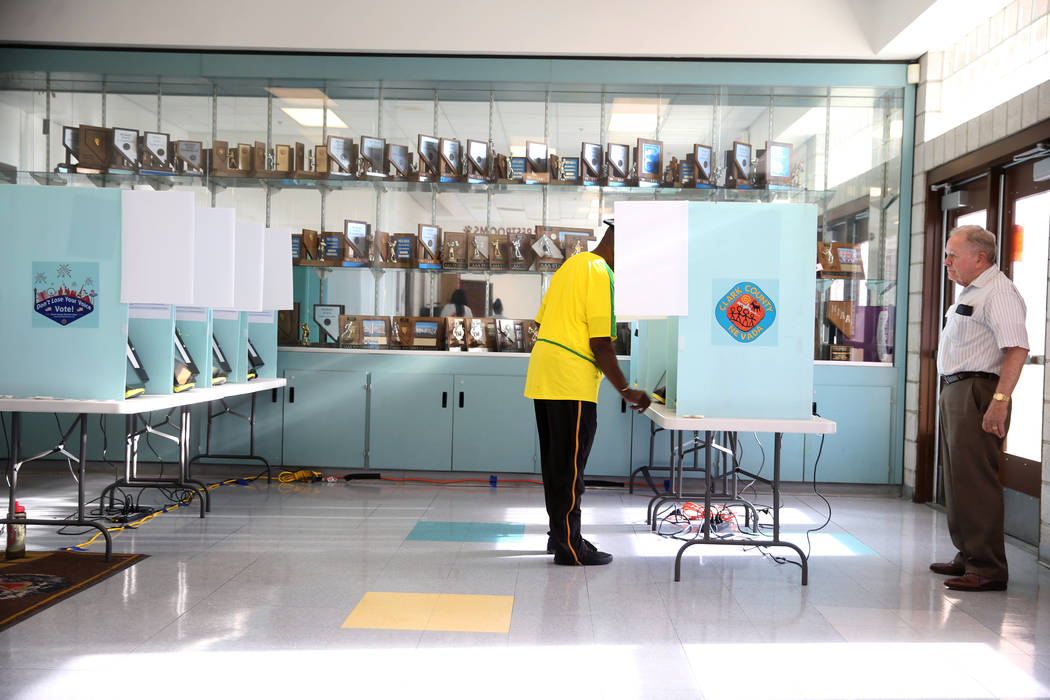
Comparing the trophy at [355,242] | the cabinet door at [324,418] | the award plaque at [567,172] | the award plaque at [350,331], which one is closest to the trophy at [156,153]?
the trophy at [355,242]

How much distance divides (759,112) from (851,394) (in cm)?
231

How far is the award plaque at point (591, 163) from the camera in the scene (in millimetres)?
6734

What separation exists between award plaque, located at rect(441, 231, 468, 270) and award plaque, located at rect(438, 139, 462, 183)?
0.45 m

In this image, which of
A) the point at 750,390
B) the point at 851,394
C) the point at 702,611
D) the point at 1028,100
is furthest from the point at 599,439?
the point at 1028,100

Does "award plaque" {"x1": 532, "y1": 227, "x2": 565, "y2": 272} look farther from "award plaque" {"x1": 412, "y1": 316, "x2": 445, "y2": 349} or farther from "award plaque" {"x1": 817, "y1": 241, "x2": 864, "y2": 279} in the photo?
"award plaque" {"x1": 817, "y1": 241, "x2": 864, "y2": 279}

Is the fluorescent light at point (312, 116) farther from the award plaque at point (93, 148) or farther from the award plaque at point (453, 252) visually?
the award plaque at point (93, 148)

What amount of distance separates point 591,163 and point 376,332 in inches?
85.7

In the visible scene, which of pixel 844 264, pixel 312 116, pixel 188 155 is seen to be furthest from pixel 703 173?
pixel 188 155

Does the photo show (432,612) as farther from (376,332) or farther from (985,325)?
(376,332)

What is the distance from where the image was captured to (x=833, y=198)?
663 cm

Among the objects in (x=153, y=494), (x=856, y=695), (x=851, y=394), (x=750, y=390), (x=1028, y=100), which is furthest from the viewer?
(x=851, y=394)

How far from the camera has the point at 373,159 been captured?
6.80 m

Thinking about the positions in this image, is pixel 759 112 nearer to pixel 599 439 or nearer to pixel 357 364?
pixel 599 439

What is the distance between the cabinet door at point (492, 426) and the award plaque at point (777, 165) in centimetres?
249
